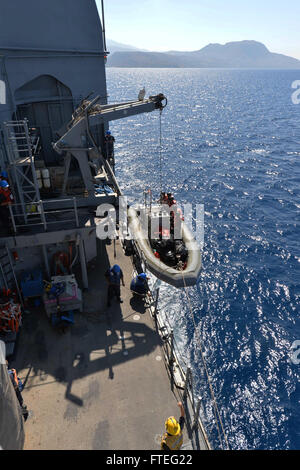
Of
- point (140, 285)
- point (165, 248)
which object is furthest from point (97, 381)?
point (165, 248)

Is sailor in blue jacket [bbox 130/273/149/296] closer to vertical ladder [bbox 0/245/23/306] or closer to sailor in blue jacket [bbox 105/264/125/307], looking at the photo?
sailor in blue jacket [bbox 105/264/125/307]

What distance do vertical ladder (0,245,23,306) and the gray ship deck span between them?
1390 millimetres

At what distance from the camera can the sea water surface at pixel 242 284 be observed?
13.2 meters

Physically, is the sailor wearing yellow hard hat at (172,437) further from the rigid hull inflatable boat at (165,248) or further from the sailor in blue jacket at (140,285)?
the rigid hull inflatable boat at (165,248)

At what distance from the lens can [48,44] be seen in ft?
49.7

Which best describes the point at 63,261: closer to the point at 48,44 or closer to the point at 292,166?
the point at 48,44

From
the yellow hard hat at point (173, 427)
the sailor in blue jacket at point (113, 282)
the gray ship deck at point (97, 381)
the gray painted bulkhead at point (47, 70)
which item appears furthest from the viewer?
the gray painted bulkhead at point (47, 70)

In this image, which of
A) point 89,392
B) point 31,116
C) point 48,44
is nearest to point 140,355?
point 89,392

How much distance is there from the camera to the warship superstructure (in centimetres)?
880

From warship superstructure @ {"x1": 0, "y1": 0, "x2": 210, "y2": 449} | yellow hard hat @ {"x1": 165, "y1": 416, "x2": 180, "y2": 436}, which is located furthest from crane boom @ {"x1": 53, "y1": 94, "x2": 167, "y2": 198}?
yellow hard hat @ {"x1": 165, "y1": 416, "x2": 180, "y2": 436}

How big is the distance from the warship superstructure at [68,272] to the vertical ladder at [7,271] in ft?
0.18

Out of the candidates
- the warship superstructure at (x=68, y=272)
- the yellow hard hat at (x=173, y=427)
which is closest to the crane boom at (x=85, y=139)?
the warship superstructure at (x=68, y=272)

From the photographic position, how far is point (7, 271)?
39.5ft

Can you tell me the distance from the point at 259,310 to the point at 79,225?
1168 cm
